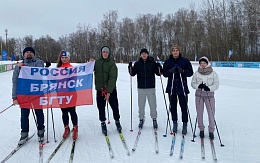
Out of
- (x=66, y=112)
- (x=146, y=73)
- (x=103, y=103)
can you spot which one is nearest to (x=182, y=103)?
(x=146, y=73)

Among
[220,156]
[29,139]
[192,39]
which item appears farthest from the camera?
[192,39]

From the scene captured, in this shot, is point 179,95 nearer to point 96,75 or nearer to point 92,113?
point 96,75

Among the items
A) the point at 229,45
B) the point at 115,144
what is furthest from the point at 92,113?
the point at 229,45

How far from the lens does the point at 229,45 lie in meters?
43.5

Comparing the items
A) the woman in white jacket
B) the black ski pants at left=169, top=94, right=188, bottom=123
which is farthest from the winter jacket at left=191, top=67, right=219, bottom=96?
the black ski pants at left=169, top=94, right=188, bottom=123

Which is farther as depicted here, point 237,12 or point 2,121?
point 237,12

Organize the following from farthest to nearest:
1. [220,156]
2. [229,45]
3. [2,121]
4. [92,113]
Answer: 1. [229,45]
2. [92,113]
3. [2,121]
4. [220,156]

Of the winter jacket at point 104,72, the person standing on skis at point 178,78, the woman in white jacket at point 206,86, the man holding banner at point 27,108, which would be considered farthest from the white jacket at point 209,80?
the man holding banner at point 27,108

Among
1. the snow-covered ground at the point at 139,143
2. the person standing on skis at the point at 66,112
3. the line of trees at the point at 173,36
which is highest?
the line of trees at the point at 173,36

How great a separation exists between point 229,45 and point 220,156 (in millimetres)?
44848

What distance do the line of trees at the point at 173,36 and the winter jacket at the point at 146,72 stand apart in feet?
84.6

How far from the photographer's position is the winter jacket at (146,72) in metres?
5.02

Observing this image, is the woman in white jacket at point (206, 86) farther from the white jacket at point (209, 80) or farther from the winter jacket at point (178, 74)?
the winter jacket at point (178, 74)

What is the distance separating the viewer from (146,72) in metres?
5.02
